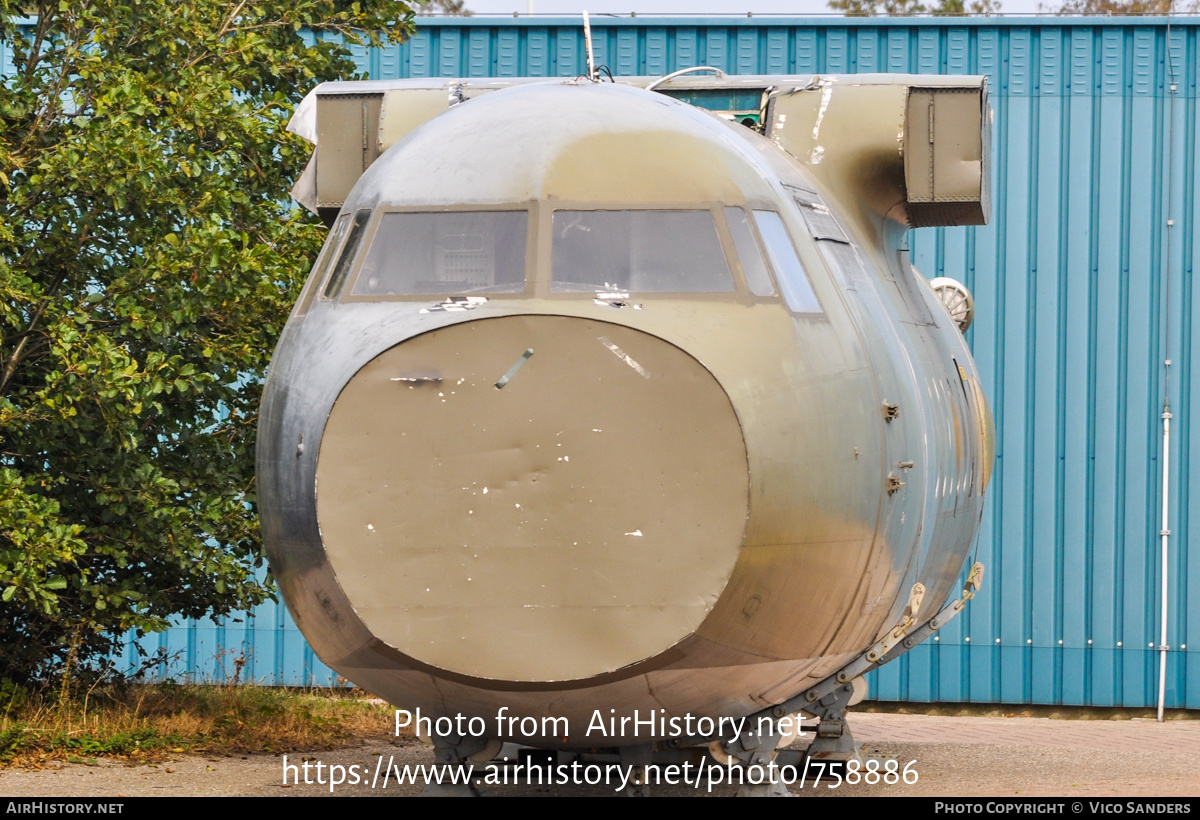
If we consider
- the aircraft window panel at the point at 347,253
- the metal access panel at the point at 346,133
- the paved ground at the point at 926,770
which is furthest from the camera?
the paved ground at the point at 926,770

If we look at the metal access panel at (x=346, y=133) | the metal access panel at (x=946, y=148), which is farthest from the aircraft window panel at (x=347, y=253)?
the metal access panel at (x=946, y=148)

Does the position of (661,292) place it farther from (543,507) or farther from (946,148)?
(946,148)

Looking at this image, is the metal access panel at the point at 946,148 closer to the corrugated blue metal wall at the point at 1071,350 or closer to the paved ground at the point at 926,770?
the paved ground at the point at 926,770

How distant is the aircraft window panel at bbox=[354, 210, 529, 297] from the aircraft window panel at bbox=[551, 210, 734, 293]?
162 millimetres

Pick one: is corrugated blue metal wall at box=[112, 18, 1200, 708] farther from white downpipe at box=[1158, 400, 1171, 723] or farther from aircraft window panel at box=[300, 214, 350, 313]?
aircraft window panel at box=[300, 214, 350, 313]

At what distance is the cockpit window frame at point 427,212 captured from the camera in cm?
546

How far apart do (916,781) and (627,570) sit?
16.5 feet

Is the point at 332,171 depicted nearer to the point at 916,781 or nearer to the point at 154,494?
the point at 154,494

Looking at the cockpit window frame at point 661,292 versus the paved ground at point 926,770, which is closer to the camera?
the cockpit window frame at point 661,292

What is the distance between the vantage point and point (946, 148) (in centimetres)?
772

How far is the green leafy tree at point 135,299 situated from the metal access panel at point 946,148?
13.0 feet

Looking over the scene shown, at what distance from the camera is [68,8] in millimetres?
10055

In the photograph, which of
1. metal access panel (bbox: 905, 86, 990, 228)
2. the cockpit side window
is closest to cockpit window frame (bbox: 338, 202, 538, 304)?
the cockpit side window

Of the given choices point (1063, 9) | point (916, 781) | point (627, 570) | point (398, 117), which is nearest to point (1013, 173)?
point (1063, 9)
